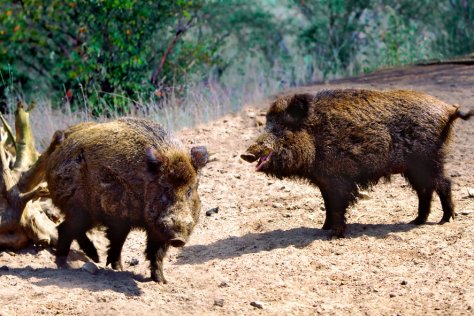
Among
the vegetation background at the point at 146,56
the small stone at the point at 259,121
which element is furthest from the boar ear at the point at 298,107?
the vegetation background at the point at 146,56

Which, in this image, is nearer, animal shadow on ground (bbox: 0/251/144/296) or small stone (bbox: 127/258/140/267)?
animal shadow on ground (bbox: 0/251/144/296)

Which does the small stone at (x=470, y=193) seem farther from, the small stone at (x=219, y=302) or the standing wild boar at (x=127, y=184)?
the small stone at (x=219, y=302)

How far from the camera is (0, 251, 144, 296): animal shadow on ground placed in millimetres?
5164

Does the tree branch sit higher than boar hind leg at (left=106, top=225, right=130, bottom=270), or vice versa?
the tree branch

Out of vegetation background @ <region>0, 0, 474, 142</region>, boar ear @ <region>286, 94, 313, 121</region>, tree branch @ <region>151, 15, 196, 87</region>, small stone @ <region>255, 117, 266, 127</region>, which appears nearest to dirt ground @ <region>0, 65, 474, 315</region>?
boar ear @ <region>286, 94, 313, 121</region>

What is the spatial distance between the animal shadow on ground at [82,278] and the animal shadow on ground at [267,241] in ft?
2.69

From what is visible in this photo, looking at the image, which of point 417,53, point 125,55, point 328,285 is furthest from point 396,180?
point 417,53

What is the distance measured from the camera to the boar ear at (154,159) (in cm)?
528

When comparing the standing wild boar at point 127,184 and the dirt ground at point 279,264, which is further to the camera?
the standing wild boar at point 127,184

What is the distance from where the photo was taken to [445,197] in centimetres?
671

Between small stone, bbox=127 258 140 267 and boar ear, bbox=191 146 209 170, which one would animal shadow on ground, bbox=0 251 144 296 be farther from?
boar ear, bbox=191 146 209 170

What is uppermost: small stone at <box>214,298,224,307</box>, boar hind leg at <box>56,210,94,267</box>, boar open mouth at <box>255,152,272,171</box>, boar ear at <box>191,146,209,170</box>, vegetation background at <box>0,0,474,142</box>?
vegetation background at <box>0,0,474,142</box>

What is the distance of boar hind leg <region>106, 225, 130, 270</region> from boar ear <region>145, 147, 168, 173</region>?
56 centimetres

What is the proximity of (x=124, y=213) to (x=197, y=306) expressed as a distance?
91 centimetres
